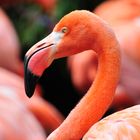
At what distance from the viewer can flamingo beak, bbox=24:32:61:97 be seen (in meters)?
2.74

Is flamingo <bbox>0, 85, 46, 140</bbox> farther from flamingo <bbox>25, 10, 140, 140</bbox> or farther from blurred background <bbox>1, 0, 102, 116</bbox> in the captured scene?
blurred background <bbox>1, 0, 102, 116</bbox>

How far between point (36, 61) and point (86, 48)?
0.20 meters

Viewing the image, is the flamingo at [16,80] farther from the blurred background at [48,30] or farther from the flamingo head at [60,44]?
the flamingo head at [60,44]

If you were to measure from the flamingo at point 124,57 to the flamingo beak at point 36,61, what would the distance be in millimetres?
3159

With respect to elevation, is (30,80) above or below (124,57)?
above

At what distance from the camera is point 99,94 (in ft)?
9.27

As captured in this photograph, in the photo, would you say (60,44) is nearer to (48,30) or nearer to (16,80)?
(16,80)

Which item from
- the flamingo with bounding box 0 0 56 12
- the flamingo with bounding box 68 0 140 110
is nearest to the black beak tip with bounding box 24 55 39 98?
the flamingo with bounding box 68 0 140 110

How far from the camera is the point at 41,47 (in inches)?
109

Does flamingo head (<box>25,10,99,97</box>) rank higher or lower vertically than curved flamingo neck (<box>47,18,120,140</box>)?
higher

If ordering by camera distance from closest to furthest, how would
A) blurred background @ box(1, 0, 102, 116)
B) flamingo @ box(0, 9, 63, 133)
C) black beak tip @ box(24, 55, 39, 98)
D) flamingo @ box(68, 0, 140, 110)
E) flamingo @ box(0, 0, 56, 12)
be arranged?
1. black beak tip @ box(24, 55, 39, 98)
2. flamingo @ box(0, 9, 63, 133)
3. flamingo @ box(68, 0, 140, 110)
4. blurred background @ box(1, 0, 102, 116)
5. flamingo @ box(0, 0, 56, 12)

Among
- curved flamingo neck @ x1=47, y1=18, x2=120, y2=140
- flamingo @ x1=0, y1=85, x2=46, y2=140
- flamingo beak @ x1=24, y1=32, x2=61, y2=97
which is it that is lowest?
flamingo @ x1=0, y1=85, x2=46, y2=140

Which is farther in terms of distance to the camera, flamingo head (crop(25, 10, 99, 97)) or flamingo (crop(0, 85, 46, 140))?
flamingo (crop(0, 85, 46, 140))

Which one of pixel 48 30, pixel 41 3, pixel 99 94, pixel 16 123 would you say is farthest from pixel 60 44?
pixel 41 3
